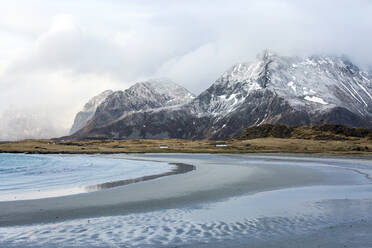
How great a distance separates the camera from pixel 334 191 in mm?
29938

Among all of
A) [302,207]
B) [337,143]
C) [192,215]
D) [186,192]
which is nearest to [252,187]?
[186,192]

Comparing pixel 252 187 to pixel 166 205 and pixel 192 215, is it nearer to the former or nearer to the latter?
pixel 166 205

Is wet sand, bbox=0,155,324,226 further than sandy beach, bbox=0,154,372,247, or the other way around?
wet sand, bbox=0,155,324,226

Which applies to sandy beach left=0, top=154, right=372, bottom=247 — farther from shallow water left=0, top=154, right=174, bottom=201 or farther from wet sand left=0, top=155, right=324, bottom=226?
shallow water left=0, top=154, right=174, bottom=201

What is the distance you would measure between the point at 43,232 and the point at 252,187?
20.4 metres

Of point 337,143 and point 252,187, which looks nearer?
point 252,187

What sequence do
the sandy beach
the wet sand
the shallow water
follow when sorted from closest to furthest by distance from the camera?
the sandy beach < the wet sand < the shallow water

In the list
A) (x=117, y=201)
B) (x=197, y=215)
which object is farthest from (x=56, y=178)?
(x=197, y=215)

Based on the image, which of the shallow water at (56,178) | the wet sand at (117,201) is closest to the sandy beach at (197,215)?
the wet sand at (117,201)

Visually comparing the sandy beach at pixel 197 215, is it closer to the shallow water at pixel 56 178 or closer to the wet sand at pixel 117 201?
the wet sand at pixel 117 201

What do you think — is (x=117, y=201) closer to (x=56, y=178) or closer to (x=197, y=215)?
(x=197, y=215)

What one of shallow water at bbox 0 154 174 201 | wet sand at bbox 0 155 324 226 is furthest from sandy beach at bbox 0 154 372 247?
shallow water at bbox 0 154 174 201

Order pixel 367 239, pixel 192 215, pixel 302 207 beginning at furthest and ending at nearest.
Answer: pixel 302 207, pixel 192 215, pixel 367 239

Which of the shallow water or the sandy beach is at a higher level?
the sandy beach
